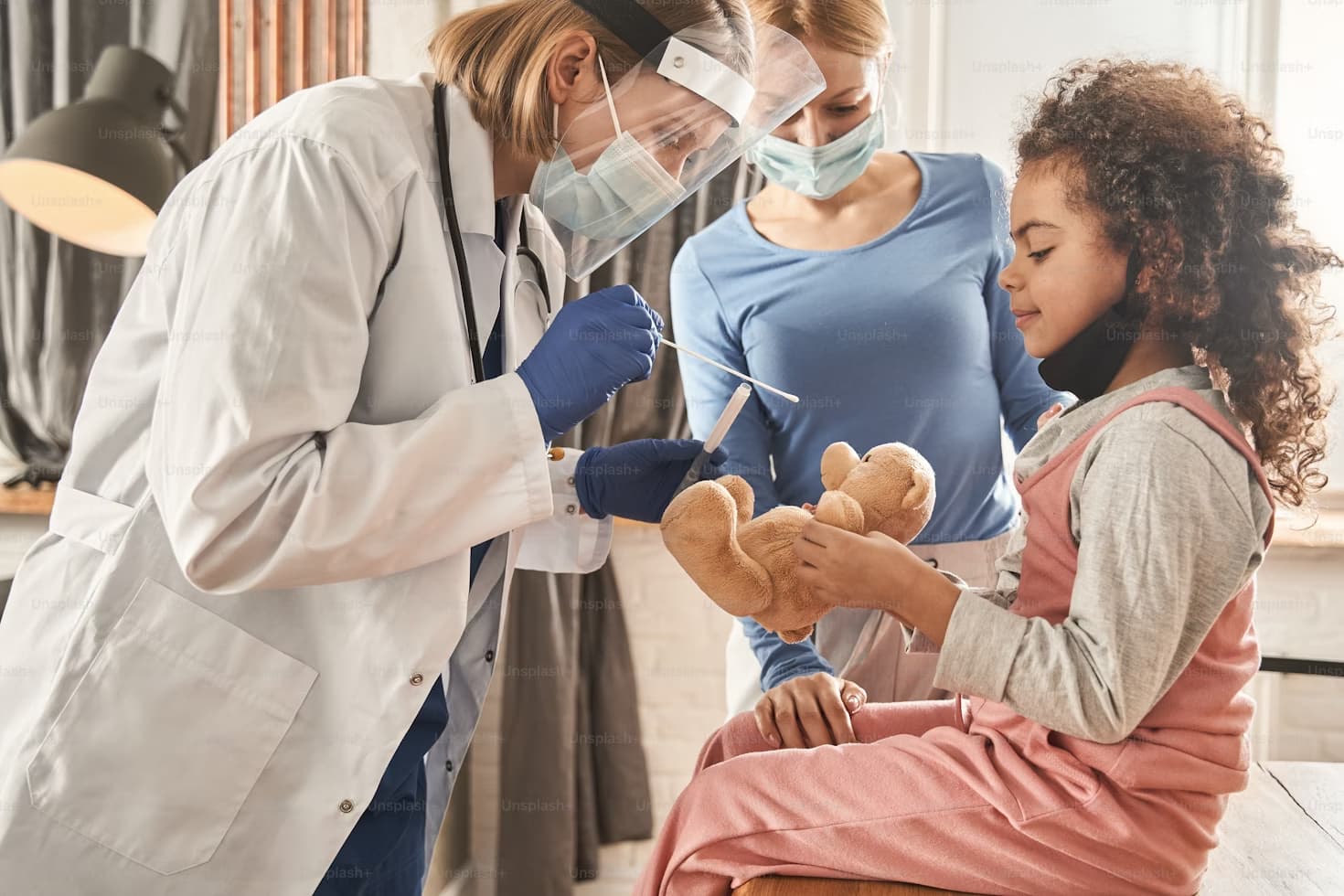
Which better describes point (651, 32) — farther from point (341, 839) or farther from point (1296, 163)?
point (1296, 163)

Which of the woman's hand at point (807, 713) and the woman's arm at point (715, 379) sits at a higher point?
the woman's arm at point (715, 379)

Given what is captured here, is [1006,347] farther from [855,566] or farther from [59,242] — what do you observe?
[59,242]

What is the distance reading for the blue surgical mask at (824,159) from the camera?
1592 millimetres

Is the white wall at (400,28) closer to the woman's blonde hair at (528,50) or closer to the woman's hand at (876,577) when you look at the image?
the woman's blonde hair at (528,50)

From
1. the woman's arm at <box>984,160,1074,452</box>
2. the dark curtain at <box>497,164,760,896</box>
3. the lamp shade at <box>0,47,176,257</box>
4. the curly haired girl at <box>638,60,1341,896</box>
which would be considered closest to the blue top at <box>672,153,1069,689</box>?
the woman's arm at <box>984,160,1074,452</box>

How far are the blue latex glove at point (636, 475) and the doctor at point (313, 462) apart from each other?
22 centimetres

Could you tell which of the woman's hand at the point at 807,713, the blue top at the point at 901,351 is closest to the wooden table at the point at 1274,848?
the woman's hand at the point at 807,713

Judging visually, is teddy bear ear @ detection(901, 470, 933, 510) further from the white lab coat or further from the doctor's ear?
the doctor's ear

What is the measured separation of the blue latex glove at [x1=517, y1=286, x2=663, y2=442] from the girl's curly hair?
1.58 feet

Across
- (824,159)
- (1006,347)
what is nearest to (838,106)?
(824,159)

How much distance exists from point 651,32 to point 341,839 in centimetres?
93

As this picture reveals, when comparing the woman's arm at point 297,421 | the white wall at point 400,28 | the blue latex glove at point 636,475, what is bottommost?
the blue latex glove at point 636,475

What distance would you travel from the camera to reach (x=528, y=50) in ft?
3.91

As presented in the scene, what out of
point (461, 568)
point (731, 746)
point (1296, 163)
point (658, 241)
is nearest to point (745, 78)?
point (461, 568)
